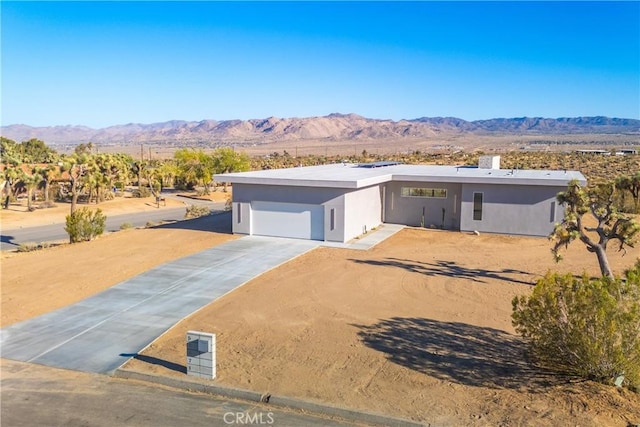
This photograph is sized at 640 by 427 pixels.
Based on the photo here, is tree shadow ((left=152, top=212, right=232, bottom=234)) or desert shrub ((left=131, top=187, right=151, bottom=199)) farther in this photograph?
desert shrub ((left=131, top=187, right=151, bottom=199))

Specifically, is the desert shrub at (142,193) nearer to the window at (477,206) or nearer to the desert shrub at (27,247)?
the desert shrub at (27,247)

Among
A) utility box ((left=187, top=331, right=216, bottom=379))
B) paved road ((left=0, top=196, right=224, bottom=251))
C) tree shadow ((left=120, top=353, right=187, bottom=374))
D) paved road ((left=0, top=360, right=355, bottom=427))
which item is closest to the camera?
paved road ((left=0, top=360, right=355, bottom=427))

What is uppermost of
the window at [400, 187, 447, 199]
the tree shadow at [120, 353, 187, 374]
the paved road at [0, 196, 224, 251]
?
the window at [400, 187, 447, 199]

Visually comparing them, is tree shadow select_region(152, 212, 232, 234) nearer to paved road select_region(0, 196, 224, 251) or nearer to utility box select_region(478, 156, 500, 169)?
paved road select_region(0, 196, 224, 251)

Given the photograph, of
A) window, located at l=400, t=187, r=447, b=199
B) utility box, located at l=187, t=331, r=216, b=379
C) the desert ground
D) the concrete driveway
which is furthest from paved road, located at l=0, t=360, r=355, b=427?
window, located at l=400, t=187, r=447, b=199

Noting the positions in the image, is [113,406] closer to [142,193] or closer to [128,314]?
[128,314]

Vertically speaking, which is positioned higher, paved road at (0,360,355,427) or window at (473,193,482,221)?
window at (473,193,482,221)

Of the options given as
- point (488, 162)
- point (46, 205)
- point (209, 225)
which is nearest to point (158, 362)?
point (209, 225)

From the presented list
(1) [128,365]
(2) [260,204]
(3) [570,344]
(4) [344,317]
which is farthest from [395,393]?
(2) [260,204]
